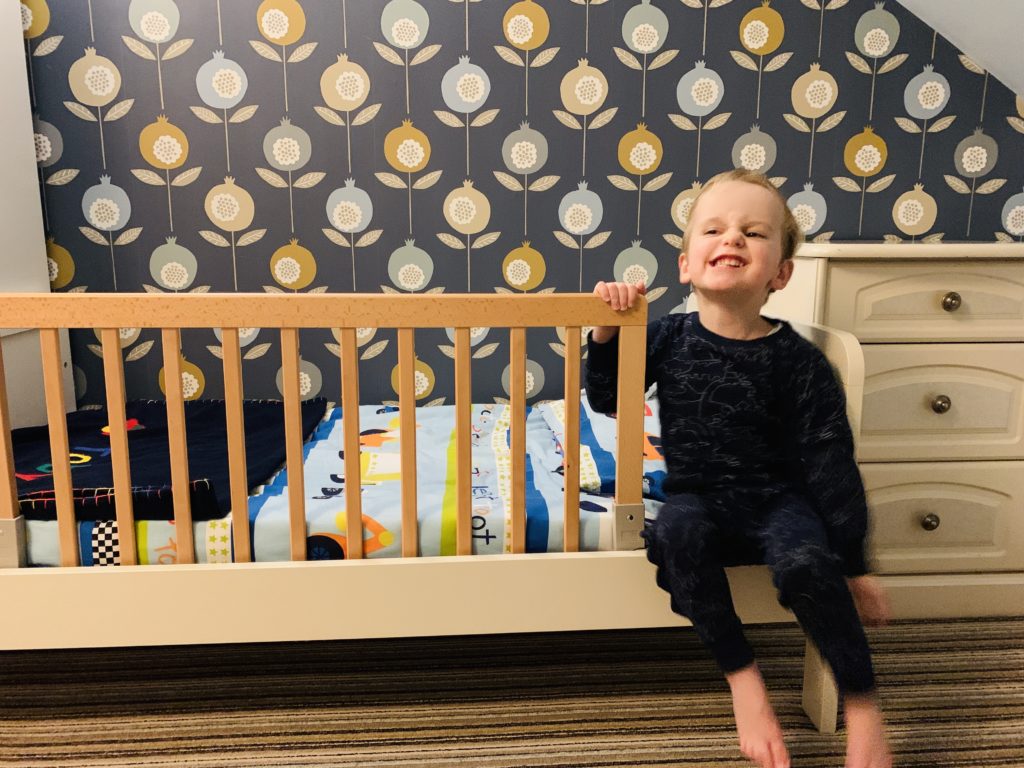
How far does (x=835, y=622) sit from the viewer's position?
1.12 meters

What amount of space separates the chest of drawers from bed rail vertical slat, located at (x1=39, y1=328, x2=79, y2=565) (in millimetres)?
1360

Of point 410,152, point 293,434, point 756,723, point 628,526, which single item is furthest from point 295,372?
point 410,152

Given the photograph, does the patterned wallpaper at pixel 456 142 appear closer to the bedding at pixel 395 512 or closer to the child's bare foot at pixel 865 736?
the bedding at pixel 395 512

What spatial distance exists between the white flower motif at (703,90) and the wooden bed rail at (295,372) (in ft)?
3.67

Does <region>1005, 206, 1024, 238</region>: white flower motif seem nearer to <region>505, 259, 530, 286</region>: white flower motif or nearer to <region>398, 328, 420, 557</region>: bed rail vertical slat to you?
<region>505, 259, 530, 286</region>: white flower motif

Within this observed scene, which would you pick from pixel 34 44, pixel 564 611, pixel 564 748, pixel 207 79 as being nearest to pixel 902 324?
pixel 564 611

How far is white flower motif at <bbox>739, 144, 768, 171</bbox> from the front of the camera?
2137mm

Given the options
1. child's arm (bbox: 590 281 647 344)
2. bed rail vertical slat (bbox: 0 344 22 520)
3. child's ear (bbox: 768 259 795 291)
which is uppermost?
child's ear (bbox: 768 259 795 291)

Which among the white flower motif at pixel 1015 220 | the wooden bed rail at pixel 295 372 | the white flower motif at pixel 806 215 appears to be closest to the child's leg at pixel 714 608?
the wooden bed rail at pixel 295 372

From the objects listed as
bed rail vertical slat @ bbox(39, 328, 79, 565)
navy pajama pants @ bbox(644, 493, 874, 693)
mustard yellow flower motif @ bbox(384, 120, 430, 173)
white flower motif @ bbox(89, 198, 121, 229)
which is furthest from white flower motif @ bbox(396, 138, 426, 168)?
navy pajama pants @ bbox(644, 493, 874, 693)

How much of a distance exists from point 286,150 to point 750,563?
1517mm

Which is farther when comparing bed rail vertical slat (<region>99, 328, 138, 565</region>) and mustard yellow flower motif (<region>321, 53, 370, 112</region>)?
mustard yellow flower motif (<region>321, 53, 370, 112</region>)

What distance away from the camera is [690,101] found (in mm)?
2113

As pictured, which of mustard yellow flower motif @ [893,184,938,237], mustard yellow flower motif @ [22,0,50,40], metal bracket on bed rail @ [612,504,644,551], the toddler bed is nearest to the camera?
the toddler bed
